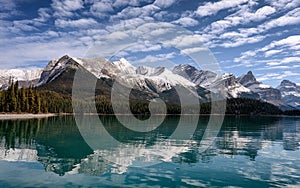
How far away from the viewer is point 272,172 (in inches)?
1155

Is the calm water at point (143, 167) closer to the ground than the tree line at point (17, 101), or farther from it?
closer to the ground

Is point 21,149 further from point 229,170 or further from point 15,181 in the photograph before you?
point 229,170

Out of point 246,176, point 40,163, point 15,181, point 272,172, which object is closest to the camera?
point 15,181

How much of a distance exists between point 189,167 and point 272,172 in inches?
348

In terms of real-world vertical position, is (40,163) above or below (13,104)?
below

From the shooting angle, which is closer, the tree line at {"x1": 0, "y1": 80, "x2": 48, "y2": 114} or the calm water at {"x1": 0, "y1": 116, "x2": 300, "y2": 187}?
the calm water at {"x1": 0, "y1": 116, "x2": 300, "y2": 187}

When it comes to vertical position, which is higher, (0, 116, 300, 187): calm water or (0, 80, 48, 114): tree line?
(0, 80, 48, 114): tree line

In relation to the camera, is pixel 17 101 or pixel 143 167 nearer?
pixel 143 167

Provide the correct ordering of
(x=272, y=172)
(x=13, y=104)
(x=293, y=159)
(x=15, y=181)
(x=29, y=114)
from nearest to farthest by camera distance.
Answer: (x=15, y=181)
(x=272, y=172)
(x=293, y=159)
(x=13, y=104)
(x=29, y=114)

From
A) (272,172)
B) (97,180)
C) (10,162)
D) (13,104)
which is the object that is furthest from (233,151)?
(13,104)

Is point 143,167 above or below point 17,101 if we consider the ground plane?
below

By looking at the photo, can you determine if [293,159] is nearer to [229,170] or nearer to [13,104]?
[229,170]

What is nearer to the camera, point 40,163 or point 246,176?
point 246,176

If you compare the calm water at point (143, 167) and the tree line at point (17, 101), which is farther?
the tree line at point (17, 101)
